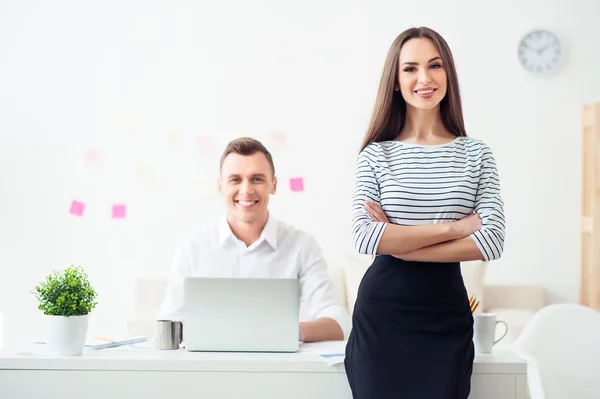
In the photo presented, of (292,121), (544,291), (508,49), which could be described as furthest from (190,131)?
(544,291)

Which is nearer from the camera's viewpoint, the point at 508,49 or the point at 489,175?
the point at 489,175

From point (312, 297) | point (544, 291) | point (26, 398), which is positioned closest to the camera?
point (26, 398)

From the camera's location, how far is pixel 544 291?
440 cm

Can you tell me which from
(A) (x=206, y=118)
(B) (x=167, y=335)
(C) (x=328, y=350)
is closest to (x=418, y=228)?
(C) (x=328, y=350)

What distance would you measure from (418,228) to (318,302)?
929 mm

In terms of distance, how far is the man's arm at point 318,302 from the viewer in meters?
2.39

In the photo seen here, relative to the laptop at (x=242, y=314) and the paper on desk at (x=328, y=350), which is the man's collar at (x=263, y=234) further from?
the laptop at (x=242, y=314)

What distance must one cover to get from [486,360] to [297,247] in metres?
1.05

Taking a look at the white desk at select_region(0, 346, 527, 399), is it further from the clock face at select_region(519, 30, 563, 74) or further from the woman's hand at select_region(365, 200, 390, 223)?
the clock face at select_region(519, 30, 563, 74)

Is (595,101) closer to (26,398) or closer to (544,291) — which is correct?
(544,291)

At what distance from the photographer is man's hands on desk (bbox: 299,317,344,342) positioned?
2.33 meters

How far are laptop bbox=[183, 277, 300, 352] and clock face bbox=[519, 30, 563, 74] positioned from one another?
2.85 meters

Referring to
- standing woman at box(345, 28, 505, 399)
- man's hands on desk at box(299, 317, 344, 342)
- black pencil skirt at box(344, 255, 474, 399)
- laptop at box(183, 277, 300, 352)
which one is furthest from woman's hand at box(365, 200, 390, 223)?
man's hands on desk at box(299, 317, 344, 342)

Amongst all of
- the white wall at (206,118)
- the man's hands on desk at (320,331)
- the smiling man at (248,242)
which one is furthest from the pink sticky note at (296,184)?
the man's hands on desk at (320,331)
